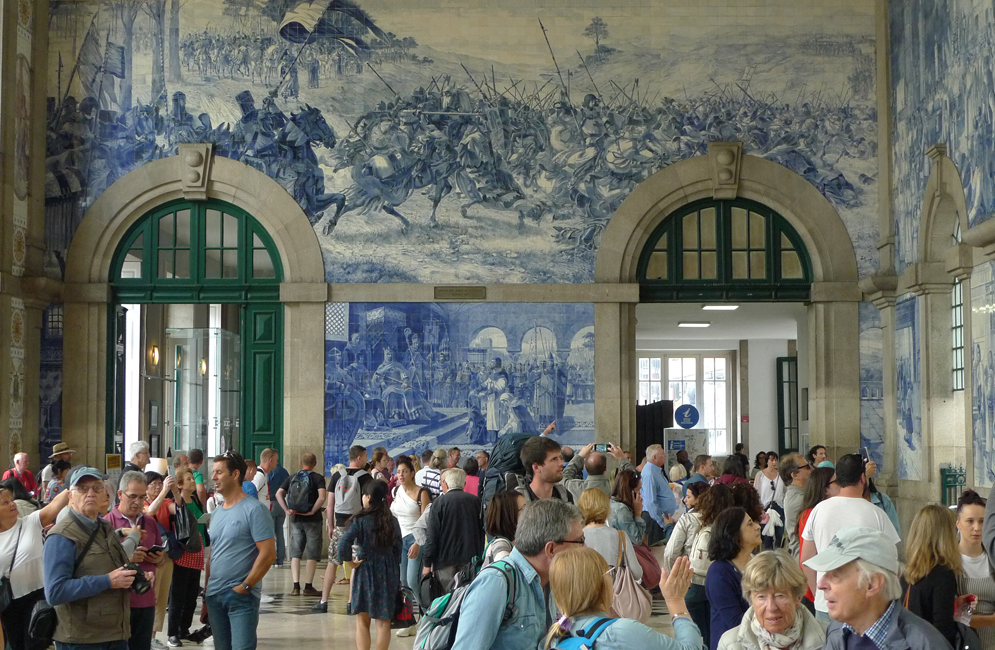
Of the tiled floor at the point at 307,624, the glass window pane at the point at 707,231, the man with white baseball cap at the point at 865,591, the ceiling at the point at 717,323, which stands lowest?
the tiled floor at the point at 307,624

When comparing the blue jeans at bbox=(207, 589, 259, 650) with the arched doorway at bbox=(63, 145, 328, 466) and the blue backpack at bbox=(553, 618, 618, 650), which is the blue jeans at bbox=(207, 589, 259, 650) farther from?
the arched doorway at bbox=(63, 145, 328, 466)

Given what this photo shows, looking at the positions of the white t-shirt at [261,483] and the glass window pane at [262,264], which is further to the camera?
the glass window pane at [262,264]

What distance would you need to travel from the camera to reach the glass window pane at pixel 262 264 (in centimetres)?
1895

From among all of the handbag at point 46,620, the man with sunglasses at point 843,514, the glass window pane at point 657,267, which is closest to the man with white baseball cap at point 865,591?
the man with sunglasses at point 843,514

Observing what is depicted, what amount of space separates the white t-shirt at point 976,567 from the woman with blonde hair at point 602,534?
5.87 ft

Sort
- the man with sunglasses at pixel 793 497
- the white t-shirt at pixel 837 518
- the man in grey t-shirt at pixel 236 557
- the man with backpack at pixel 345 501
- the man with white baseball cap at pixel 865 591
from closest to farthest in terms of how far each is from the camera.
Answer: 1. the man with white baseball cap at pixel 865 591
2. the white t-shirt at pixel 837 518
3. the man in grey t-shirt at pixel 236 557
4. the man with sunglasses at pixel 793 497
5. the man with backpack at pixel 345 501

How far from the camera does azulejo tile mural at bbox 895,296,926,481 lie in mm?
16953

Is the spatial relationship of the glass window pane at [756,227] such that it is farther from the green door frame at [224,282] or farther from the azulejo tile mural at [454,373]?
the green door frame at [224,282]

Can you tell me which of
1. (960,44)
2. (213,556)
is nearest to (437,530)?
(213,556)

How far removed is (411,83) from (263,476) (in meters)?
6.99

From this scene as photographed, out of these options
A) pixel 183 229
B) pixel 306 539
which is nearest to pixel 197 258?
pixel 183 229

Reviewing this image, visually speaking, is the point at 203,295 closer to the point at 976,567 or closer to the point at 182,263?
the point at 182,263

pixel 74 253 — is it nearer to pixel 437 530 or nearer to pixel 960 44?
pixel 437 530

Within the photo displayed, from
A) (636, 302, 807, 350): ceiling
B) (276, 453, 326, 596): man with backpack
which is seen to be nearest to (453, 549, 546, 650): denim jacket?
(276, 453, 326, 596): man with backpack
